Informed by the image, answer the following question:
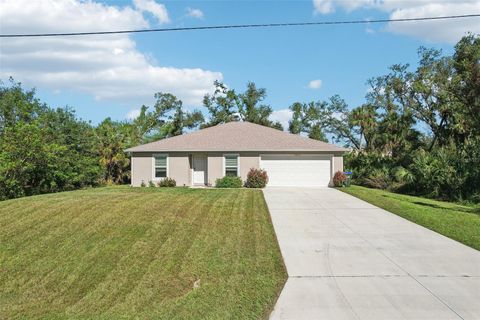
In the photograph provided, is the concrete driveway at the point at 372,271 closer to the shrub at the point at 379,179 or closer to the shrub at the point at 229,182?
the shrub at the point at 229,182

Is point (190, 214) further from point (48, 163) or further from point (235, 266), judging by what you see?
point (48, 163)

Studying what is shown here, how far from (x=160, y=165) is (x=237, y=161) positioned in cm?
468

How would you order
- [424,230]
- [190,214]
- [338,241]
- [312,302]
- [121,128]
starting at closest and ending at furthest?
[312,302] < [338,241] < [424,230] < [190,214] < [121,128]

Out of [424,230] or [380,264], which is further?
[424,230]

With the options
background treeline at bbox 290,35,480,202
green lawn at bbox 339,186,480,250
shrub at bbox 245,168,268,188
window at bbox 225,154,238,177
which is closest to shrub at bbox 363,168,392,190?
background treeline at bbox 290,35,480,202

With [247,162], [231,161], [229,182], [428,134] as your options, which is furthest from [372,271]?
[428,134]

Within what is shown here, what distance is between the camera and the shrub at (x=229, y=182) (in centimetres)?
2373

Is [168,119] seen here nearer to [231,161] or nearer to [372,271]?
[231,161]

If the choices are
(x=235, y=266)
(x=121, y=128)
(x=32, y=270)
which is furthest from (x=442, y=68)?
(x=32, y=270)

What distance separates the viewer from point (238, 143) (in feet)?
83.7

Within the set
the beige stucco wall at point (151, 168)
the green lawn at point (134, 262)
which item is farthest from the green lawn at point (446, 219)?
the beige stucco wall at point (151, 168)

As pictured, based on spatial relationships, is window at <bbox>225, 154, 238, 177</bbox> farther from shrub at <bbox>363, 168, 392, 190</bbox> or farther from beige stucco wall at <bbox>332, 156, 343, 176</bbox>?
shrub at <bbox>363, 168, 392, 190</bbox>

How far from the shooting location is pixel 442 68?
1345 inches

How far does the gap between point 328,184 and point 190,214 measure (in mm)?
13942
